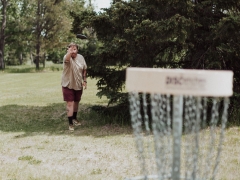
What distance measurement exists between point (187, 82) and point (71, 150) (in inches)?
158

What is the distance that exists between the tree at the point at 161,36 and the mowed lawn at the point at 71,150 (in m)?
0.93

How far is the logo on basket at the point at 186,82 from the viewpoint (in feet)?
6.78

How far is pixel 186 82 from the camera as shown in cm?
207

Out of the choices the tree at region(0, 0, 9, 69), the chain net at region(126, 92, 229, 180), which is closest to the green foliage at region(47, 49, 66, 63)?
the tree at region(0, 0, 9, 69)

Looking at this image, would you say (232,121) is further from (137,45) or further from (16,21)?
(16,21)

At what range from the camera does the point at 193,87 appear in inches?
81.4

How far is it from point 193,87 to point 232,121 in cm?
539

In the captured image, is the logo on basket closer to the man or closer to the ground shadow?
the ground shadow

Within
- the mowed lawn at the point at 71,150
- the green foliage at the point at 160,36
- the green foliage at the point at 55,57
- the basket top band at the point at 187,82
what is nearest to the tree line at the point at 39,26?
the green foliage at the point at 55,57

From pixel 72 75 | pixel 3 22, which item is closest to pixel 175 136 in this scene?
pixel 72 75

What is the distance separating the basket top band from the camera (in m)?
2.07

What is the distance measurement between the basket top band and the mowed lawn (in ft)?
8.07

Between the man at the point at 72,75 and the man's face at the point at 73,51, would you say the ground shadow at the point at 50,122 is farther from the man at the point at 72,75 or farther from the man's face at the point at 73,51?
the man's face at the point at 73,51

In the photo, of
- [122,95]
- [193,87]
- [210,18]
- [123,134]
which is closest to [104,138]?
[123,134]
